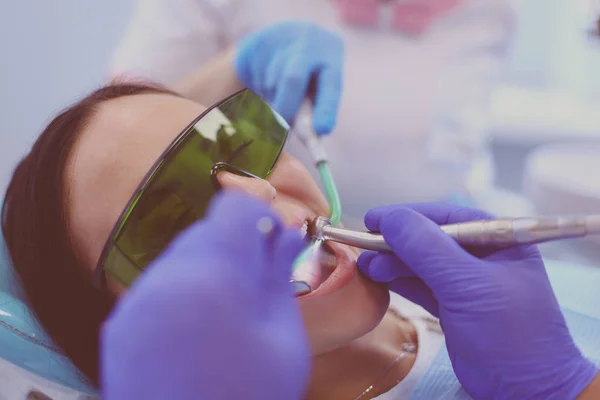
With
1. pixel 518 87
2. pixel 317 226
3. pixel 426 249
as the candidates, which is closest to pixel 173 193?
pixel 317 226

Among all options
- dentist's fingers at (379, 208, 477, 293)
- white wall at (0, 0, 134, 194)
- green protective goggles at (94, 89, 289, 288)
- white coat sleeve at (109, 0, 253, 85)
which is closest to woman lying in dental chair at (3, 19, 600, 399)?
green protective goggles at (94, 89, 289, 288)

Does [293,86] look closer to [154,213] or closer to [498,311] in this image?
[154,213]

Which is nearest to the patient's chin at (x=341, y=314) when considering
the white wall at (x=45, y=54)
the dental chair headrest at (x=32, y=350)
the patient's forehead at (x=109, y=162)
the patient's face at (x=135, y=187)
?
the patient's face at (x=135, y=187)

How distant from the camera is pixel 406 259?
76 centimetres

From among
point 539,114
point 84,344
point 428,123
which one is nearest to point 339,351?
point 84,344

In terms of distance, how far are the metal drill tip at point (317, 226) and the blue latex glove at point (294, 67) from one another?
30 centimetres

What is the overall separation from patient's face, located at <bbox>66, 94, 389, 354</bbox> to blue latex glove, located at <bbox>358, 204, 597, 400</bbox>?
12cm

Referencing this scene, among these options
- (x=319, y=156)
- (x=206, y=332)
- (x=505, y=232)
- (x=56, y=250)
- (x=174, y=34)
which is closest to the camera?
(x=206, y=332)

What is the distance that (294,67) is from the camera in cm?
118

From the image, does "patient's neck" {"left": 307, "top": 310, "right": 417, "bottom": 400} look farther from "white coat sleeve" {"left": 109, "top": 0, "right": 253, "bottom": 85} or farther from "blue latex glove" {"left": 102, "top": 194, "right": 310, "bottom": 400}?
"white coat sleeve" {"left": 109, "top": 0, "right": 253, "bottom": 85}

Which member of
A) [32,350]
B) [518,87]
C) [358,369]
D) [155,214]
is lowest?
[518,87]

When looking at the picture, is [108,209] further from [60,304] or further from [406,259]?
[406,259]

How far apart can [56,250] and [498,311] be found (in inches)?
23.9

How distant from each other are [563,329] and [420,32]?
0.92 m
